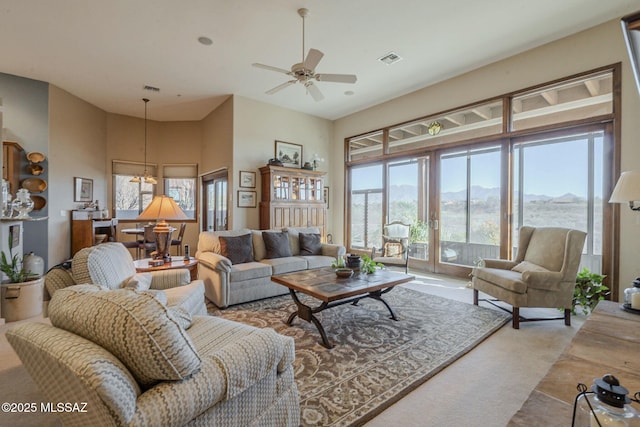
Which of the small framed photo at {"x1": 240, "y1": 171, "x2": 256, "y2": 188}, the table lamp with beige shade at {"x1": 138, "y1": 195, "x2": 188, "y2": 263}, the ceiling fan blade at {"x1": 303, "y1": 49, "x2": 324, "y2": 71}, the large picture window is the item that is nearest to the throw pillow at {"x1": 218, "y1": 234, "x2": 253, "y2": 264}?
the table lamp with beige shade at {"x1": 138, "y1": 195, "x2": 188, "y2": 263}

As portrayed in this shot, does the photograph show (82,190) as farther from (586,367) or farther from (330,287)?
(586,367)

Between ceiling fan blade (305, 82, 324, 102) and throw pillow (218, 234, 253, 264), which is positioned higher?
ceiling fan blade (305, 82, 324, 102)

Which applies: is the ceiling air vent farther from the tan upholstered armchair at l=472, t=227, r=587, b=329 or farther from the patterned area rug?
the patterned area rug

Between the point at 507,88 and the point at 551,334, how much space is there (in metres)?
3.71

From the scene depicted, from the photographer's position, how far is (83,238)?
576 centimetres

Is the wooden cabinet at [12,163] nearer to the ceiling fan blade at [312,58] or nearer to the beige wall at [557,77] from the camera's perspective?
the ceiling fan blade at [312,58]

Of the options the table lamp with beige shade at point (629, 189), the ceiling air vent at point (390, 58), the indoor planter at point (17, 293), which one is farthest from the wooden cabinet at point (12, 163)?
the table lamp with beige shade at point (629, 189)

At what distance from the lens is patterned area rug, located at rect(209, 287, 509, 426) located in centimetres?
183

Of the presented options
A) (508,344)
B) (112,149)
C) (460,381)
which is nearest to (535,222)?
(508,344)

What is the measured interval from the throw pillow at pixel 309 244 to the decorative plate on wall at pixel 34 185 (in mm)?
4774

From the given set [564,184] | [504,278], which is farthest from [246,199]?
[564,184]

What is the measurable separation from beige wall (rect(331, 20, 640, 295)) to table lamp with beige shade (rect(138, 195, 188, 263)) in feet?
15.9

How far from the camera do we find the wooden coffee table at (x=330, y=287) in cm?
260

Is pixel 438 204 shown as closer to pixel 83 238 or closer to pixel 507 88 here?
pixel 507 88
